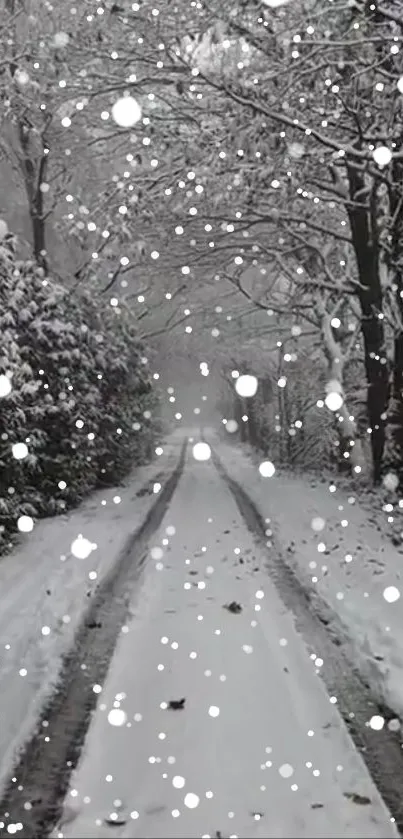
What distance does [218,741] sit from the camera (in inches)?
225

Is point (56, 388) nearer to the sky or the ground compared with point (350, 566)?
nearer to the sky

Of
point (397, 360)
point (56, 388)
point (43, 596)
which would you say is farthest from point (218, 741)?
point (56, 388)

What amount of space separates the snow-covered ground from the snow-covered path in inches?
24.7

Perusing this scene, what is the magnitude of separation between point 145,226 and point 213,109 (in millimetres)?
3912

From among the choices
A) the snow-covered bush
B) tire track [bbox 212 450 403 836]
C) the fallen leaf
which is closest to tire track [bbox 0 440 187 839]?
the fallen leaf

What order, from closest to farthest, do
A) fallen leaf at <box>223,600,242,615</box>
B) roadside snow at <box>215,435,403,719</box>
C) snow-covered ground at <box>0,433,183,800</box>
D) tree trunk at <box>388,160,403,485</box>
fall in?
snow-covered ground at <box>0,433,183,800</box>
roadside snow at <box>215,435,403,719</box>
fallen leaf at <box>223,600,242,615</box>
tree trunk at <box>388,160,403,485</box>

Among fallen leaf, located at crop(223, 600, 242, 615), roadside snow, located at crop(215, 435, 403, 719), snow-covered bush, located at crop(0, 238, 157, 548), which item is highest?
snow-covered bush, located at crop(0, 238, 157, 548)

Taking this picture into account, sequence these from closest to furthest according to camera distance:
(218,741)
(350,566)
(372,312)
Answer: (218,741) → (350,566) → (372,312)

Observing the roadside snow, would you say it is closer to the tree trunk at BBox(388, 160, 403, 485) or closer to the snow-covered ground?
the tree trunk at BBox(388, 160, 403, 485)

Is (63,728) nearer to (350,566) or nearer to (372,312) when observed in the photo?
(350,566)

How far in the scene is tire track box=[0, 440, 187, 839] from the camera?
191 inches

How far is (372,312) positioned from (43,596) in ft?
31.4

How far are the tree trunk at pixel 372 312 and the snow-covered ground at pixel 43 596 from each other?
5600mm

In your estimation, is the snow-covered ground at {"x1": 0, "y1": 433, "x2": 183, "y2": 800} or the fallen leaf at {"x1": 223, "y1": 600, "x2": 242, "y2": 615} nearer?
the snow-covered ground at {"x1": 0, "y1": 433, "x2": 183, "y2": 800}
